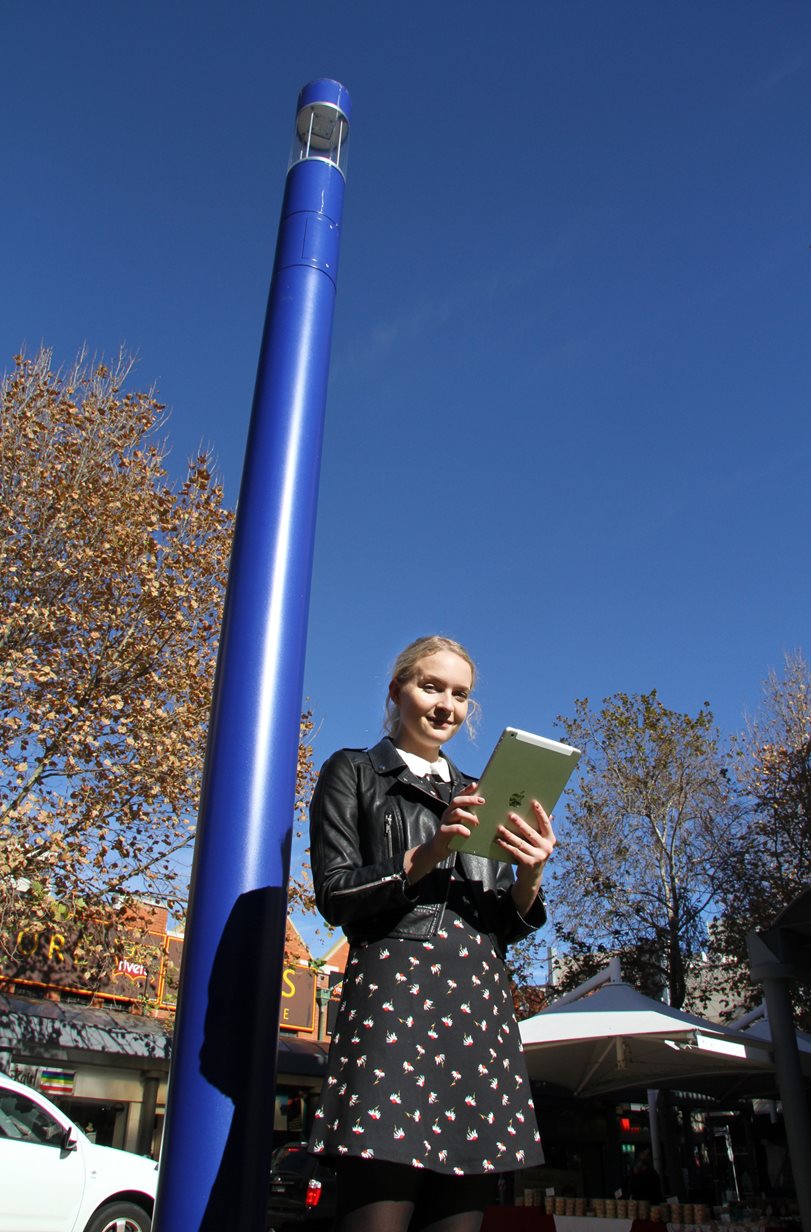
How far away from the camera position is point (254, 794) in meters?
2.48

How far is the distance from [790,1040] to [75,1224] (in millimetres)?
6328

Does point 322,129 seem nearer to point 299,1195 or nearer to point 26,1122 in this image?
point 26,1122

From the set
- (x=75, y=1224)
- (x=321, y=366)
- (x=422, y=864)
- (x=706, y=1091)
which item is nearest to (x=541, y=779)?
(x=422, y=864)

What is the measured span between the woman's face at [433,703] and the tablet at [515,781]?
40cm

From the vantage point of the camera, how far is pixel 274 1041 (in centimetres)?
227

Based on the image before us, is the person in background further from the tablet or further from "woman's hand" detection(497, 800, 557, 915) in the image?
the tablet

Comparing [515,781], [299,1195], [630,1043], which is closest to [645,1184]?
[630,1043]

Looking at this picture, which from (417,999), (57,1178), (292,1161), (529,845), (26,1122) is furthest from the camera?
(292,1161)

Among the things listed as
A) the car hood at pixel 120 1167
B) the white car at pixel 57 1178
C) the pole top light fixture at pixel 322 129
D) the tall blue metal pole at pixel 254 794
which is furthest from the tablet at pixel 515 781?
the car hood at pixel 120 1167

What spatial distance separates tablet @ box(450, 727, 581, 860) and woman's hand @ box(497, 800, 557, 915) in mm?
16

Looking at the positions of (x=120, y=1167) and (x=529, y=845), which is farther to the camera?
(x=120, y=1167)

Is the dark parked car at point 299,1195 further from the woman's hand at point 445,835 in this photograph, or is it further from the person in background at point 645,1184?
the woman's hand at point 445,835

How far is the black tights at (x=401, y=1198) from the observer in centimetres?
145

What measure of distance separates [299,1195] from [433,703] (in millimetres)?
12929
